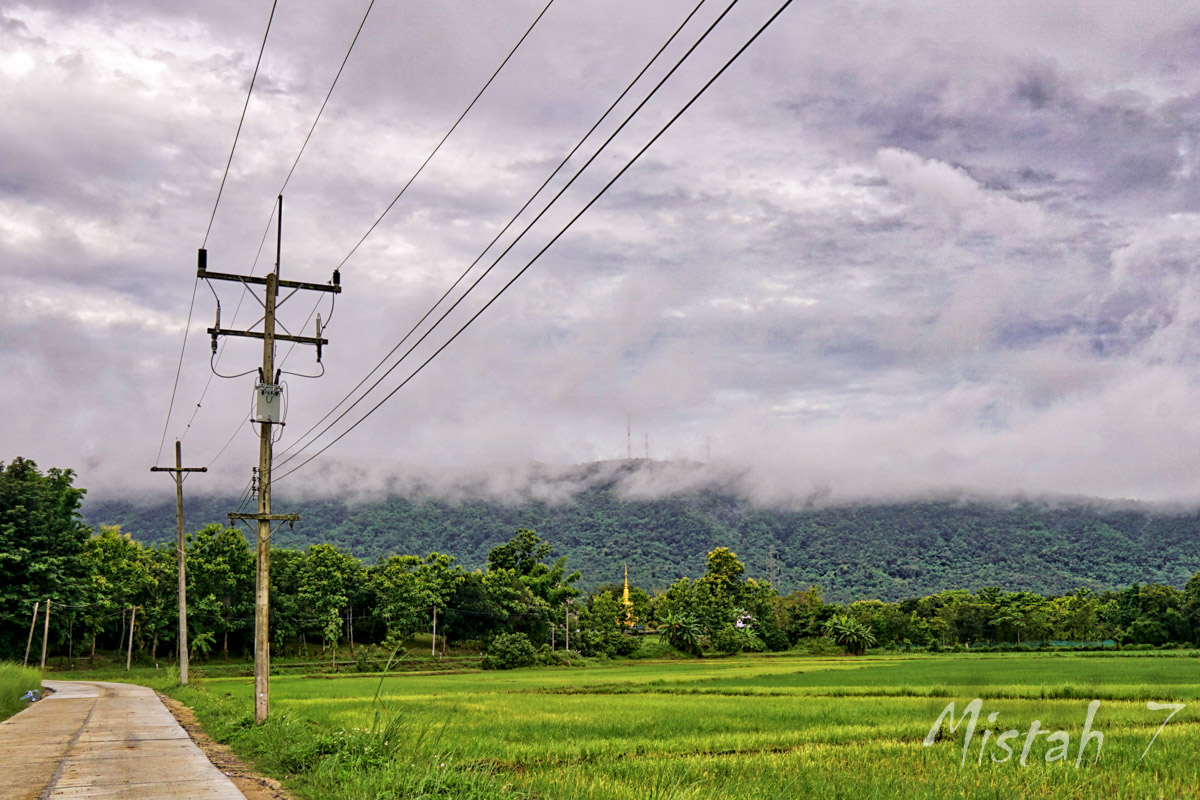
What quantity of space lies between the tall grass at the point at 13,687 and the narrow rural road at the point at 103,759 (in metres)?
1.03

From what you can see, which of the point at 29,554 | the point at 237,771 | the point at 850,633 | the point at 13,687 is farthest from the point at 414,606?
the point at 237,771

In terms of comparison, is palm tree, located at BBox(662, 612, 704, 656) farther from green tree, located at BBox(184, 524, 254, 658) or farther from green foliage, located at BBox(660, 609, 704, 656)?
green tree, located at BBox(184, 524, 254, 658)

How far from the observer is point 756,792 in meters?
11.3

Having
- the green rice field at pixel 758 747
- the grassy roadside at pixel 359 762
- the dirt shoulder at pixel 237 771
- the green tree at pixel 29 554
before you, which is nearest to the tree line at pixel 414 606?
the green tree at pixel 29 554

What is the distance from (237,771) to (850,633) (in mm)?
86802

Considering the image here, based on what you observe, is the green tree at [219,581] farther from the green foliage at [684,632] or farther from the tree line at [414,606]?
the green foliage at [684,632]

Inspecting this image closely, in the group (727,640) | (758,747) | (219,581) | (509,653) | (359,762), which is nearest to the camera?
(359,762)

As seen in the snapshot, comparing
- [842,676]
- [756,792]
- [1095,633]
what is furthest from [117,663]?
[1095,633]

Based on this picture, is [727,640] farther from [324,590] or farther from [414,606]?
[324,590]

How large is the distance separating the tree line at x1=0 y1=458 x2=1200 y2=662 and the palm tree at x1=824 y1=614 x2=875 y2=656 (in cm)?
17

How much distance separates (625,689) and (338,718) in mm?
21010

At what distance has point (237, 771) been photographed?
555 inches

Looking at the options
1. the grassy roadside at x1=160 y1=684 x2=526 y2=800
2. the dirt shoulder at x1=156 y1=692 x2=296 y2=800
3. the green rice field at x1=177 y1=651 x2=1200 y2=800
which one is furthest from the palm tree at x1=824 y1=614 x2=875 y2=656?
the grassy roadside at x1=160 y1=684 x2=526 y2=800

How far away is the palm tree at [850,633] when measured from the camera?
302ft
